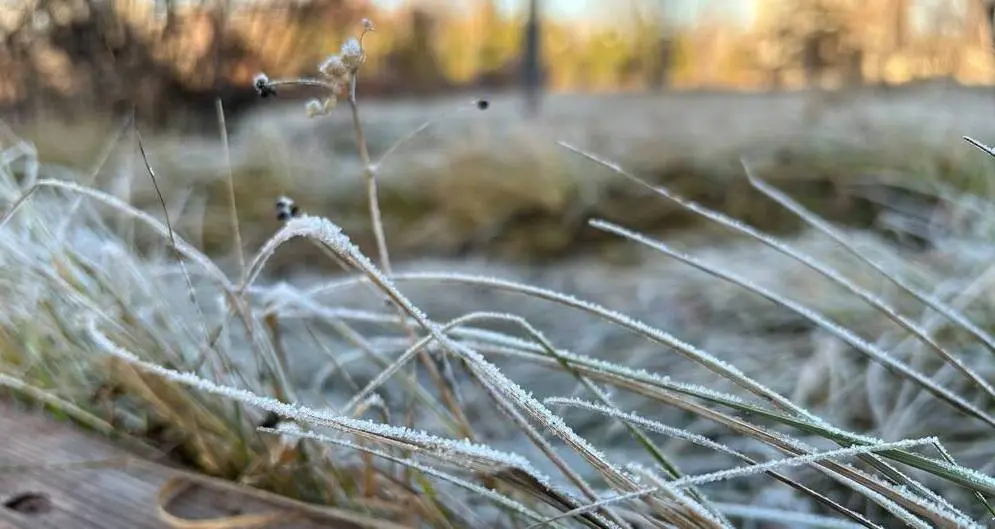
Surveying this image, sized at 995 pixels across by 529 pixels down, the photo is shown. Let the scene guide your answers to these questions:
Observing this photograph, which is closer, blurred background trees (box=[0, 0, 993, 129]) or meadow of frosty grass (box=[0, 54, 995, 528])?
meadow of frosty grass (box=[0, 54, 995, 528])

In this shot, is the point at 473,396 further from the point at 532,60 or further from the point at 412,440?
the point at 532,60

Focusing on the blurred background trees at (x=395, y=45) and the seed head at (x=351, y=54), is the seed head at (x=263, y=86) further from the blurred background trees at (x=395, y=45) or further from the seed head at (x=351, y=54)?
the blurred background trees at (x=395, y=45)

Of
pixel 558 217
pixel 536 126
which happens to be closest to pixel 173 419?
pixel 558 217

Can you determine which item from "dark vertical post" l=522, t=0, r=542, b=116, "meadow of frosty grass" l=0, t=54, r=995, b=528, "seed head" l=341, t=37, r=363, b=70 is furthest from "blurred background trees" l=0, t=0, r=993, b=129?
"seed head" l=341, t=37, r=363, b=70

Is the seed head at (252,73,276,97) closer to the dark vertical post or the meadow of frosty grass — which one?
the meadow of frosty grass

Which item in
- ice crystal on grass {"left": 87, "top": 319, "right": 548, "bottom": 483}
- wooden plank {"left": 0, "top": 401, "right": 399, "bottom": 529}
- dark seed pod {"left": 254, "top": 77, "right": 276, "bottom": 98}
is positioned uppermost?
dark seed pod {"left": 254, "top": 77, "right": 276, "bottom": 98}

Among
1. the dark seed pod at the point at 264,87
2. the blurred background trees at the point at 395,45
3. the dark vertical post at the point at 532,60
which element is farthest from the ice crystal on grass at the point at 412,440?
the dark vertical post at the point at 532,60

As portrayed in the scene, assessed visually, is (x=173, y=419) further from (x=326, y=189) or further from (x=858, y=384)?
(x=326, y=189)

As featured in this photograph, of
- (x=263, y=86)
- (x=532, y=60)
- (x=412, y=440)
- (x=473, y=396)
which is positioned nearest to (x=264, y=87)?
(x=263, y=86)
